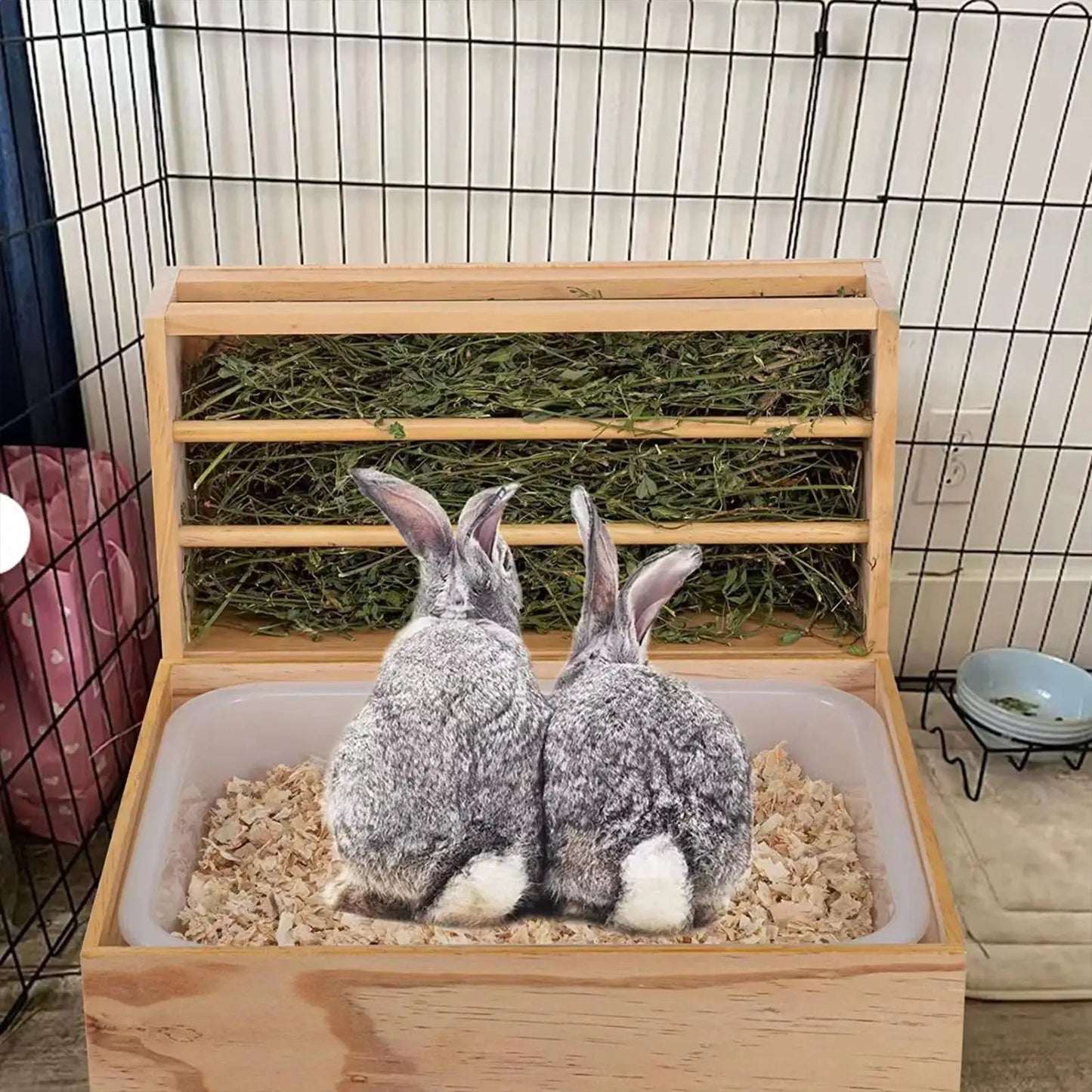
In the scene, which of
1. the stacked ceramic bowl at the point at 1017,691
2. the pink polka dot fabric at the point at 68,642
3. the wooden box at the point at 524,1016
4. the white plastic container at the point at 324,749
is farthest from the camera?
the stacked ceramic bowl at the point at 1017,691

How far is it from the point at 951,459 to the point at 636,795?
3.47 ft

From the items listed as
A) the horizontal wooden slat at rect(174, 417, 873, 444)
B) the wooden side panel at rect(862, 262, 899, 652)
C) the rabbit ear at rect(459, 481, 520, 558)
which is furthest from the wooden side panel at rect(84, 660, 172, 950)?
the wooden side panel at rect(862, 262, 899, 652)

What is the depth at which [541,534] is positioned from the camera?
3.91 ft

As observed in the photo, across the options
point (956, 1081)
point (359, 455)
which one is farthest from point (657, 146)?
point (956, 1081)

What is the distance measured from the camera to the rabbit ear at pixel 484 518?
43.3 inches

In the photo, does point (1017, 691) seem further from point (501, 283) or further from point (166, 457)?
point (166, 457)

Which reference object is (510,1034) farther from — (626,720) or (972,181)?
(972,181)

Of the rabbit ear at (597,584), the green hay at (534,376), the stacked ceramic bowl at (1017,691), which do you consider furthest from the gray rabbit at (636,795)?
the stacked ceramic bowl at (1017,691)

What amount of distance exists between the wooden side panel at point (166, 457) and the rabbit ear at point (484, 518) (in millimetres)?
316

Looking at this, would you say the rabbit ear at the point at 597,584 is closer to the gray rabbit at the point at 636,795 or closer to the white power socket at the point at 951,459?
the gray rabbit at the point at 636,795

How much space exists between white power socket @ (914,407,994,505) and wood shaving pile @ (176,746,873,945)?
31.5 inches

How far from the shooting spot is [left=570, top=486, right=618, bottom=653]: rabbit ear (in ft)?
3.53

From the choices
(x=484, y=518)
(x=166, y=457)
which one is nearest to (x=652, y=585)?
(x=484, y=518)

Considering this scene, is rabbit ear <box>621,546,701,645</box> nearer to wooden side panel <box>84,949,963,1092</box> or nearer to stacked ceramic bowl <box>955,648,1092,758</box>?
wooden side panel <box>84,949,963,1092</box>
